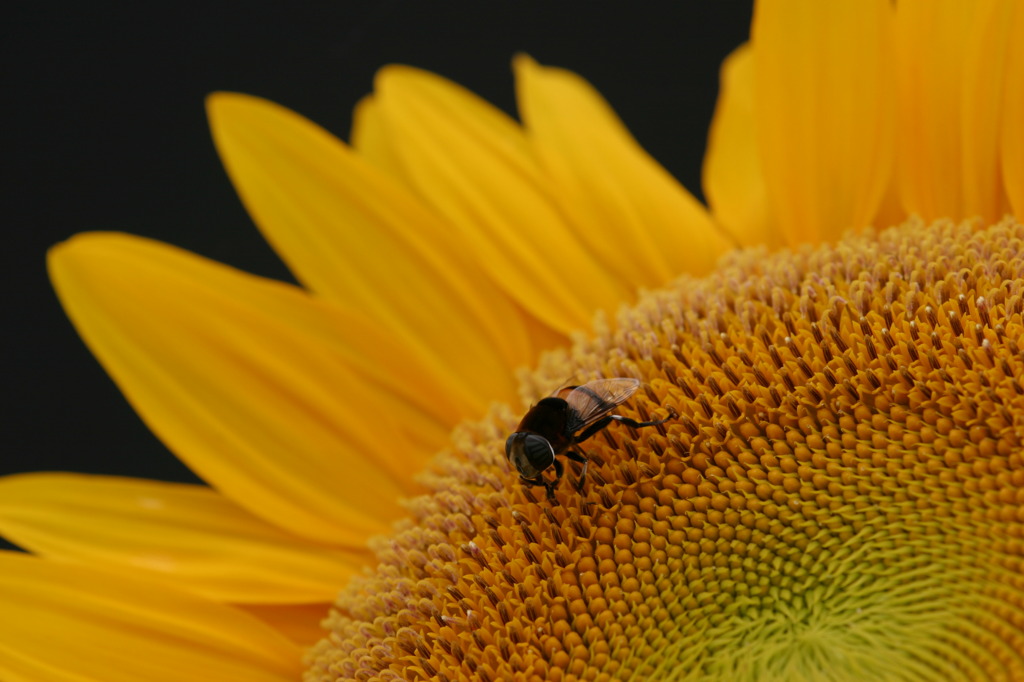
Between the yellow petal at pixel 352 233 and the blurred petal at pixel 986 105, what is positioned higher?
the yellow petal at pixel 352 233

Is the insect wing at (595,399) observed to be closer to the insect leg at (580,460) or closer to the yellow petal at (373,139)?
the insect leg at (580,460)

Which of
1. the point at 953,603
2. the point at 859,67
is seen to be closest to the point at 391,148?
the point at 859,67

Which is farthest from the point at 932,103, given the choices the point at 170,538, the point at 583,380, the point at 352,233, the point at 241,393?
the point at 170,538

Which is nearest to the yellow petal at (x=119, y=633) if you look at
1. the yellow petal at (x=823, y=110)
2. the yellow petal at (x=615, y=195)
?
the yellow petal at (x=615, y=195)

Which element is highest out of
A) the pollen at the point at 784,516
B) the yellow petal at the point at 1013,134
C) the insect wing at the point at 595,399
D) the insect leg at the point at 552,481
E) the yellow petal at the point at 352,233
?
the yellow petal at the point at 352,233

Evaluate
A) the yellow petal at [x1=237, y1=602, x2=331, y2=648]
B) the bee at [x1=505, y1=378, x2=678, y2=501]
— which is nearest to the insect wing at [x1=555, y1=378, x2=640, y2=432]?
the bee at [x1=505, y1=378, x2=678, y2=501]

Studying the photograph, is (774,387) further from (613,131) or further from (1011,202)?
(613,131)

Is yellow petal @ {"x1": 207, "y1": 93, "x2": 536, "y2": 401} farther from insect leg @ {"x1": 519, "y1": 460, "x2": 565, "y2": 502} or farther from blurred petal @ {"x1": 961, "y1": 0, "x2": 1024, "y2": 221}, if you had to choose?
blurred petal @ {"x1": 961, "y1": 0, "x2": 1024, "y2": 221}
